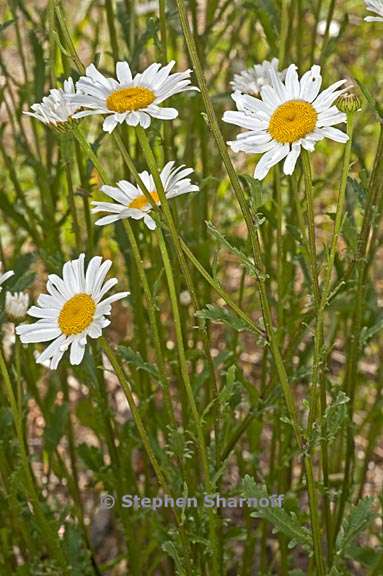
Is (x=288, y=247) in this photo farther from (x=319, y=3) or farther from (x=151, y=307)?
(x=151, y=307)

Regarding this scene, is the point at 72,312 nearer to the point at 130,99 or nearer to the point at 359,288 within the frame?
the point at 130,99

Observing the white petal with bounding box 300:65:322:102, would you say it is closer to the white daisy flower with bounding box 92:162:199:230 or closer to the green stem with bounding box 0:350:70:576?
the white daisy flower with bounding box 92:162:199:230

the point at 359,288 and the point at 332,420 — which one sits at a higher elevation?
the point at 359,288

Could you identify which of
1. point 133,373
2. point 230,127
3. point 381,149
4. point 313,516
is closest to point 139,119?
point 381,149

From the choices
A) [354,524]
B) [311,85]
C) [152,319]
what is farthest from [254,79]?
[354,524]

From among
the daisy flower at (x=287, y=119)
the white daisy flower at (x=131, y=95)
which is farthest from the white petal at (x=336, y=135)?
the white daisy flower at (x=131, y=95)

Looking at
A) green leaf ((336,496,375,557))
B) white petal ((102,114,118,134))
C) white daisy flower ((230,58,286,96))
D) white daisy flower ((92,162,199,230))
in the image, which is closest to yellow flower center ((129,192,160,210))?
white daisy flower ((92,162,199,230))
